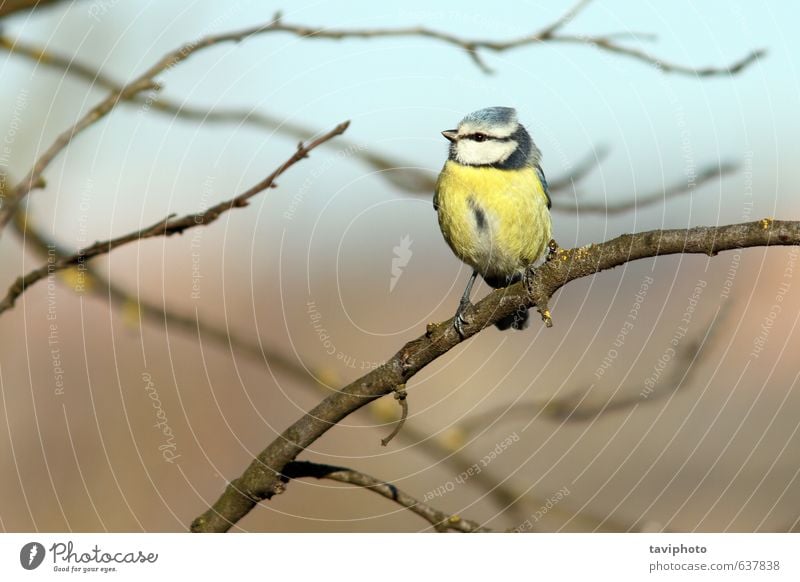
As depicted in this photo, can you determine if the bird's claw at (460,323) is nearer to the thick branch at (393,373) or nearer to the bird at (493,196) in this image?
the thick branch at (393,373)

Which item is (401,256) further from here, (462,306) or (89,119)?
(89,119)

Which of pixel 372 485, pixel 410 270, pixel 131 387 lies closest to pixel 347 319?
pixel 410 270

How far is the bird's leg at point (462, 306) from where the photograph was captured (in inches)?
67.2

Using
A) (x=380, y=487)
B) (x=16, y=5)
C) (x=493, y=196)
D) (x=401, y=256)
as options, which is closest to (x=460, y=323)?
(x=380, y=487)

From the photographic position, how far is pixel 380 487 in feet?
5.81

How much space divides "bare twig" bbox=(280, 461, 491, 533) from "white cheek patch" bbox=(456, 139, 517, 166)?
42.4 inches
